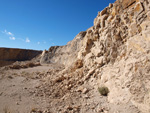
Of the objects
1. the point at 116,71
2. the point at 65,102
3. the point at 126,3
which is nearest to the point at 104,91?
the point at 116,71

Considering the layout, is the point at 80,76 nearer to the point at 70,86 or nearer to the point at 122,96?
the point at 70,86

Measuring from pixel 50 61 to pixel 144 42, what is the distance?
27.5 m

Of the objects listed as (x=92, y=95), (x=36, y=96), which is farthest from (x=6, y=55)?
(x=92, y=95)

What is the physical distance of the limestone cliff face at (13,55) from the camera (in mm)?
35500

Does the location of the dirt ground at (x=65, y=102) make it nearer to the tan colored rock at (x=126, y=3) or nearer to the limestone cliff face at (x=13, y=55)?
the tan colored rock at (x=126, y=3)

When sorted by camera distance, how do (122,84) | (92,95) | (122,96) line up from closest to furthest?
(122,96), (122,84), (92,95)

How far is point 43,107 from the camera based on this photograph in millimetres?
4383

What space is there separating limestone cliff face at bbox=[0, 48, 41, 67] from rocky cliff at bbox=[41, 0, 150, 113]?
37635mm

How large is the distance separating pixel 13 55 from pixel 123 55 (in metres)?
42.0

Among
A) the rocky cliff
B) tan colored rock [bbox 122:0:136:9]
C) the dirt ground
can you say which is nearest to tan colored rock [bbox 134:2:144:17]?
the rocky cliff

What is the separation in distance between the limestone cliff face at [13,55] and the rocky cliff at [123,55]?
37.6 metres

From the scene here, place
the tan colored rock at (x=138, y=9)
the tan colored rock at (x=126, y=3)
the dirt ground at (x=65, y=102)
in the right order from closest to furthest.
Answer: the dirt ground at (x=65, y=102), the tan colored rock at (x=138, y=9), the tan colored rock at (x=126, y=3)

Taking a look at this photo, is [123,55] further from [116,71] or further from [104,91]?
[104,91]

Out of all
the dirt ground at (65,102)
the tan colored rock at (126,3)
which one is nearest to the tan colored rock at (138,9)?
the tan colored rock at (126,3)
